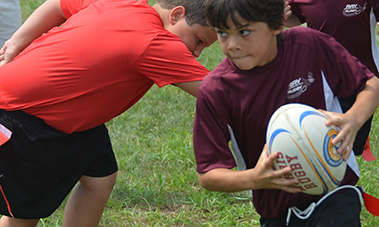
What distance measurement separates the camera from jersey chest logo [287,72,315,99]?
7.59 feet

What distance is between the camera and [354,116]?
224 cm

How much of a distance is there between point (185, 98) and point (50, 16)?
120 inches

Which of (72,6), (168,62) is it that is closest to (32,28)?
(72,6)

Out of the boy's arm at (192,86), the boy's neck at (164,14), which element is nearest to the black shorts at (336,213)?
the boy's arm at (192,86)

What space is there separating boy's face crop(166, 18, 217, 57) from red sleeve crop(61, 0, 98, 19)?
60 centimetres

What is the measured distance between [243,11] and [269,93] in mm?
393

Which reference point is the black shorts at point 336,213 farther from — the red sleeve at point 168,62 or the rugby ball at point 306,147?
the red sleeve at point 168,62

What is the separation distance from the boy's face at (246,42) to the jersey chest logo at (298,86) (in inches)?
7.1

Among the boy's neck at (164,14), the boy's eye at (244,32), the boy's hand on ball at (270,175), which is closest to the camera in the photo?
the boy's hand on ball at (270,175)

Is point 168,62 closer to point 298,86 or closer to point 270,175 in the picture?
point 298,86

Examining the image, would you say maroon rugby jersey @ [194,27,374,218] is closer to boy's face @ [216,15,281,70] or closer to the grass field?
boy's face @ [216,15,281,70]

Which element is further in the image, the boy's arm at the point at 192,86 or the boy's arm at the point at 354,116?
the boy's arm at the point at 192,86

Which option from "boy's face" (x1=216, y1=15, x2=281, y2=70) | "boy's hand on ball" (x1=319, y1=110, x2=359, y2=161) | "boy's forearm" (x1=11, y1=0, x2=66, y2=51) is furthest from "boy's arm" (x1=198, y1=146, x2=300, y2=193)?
"boy's forearm" (x1=11, y1=0, x2=66, y2=51)

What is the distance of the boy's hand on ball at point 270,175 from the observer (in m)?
2.01
